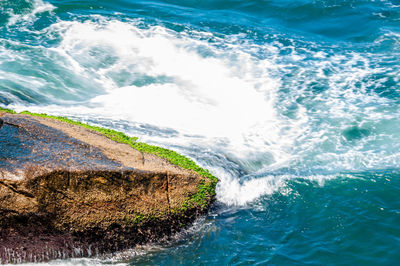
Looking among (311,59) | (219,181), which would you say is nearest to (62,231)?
(219,181)

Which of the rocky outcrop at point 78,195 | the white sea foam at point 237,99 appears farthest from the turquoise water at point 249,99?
the rocky outcrop at point 78,195

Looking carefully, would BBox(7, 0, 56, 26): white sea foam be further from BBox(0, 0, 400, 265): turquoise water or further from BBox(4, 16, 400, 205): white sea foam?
BBox(4, 16, 400, 205): white sea foam

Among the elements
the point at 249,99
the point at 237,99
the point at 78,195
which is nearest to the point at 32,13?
the point at 237,99

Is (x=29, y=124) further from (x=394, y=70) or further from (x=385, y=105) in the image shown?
(x=394, y=70)

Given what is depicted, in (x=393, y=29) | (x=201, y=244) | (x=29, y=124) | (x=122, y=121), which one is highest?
(x=393, y=29)

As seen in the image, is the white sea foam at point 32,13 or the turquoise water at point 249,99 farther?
the white sea foam at point 32,13

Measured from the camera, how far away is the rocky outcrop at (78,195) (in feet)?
21.9

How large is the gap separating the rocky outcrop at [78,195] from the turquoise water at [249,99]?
0.36 m

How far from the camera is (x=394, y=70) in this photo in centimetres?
1476

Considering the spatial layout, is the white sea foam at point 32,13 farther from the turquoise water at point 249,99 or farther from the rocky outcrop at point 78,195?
the rocky outcrop at point 78,195

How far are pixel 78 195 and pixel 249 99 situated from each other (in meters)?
7.89

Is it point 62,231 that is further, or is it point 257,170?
point 257,170

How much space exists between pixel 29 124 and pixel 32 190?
164 centimetres

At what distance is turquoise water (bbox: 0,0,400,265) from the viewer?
24.5ft
